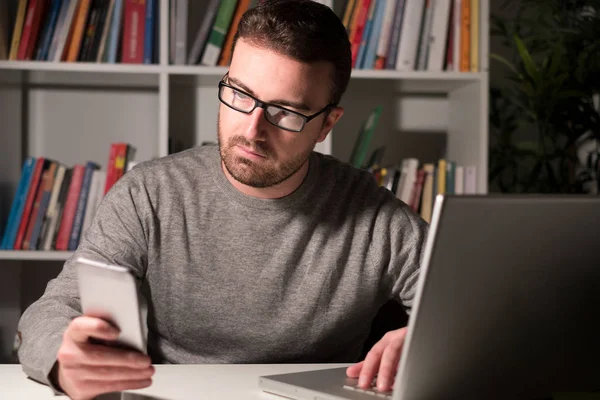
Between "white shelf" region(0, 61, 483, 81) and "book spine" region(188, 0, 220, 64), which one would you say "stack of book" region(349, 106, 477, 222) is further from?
"book spine" region(188, 0, 220, 64)

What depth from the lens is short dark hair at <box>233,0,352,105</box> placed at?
4.38 ft

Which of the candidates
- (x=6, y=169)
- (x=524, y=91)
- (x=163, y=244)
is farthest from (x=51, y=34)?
(x=524, y=91)

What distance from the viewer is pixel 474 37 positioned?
2.26 meters

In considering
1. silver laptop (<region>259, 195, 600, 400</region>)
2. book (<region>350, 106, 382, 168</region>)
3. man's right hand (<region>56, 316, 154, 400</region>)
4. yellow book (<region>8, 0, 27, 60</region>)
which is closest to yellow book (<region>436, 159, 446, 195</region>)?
book (<region>350, 106, 382, 168</region>)

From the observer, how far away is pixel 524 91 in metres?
2.48

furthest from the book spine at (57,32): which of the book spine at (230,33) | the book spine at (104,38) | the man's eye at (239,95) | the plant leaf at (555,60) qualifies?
the plant leaf at (555,60)

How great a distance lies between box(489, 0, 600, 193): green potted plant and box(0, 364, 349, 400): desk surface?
159 centimetres

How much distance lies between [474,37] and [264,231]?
118cm

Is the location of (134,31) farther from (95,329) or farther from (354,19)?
(95,329)

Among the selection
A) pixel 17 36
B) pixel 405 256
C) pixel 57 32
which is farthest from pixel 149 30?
pixel 405 256

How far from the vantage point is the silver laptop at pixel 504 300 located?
0.72 metres

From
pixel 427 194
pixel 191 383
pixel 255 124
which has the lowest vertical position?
pixel 191 383

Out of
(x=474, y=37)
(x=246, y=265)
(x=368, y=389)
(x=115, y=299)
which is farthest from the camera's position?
(x=474, y=37)

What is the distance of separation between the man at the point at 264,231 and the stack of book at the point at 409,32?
818mm
